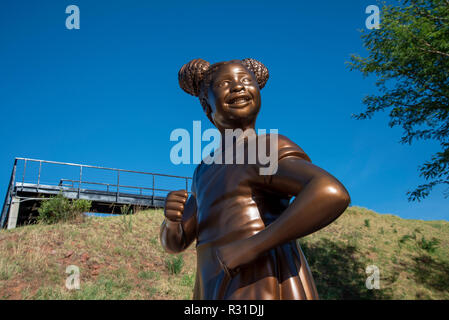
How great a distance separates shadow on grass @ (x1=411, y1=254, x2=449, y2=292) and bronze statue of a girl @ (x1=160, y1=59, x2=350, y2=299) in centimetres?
935

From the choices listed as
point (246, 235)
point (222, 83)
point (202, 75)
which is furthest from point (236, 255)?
point (202, 75)

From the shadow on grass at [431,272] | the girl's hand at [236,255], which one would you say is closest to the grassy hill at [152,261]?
the shadow on grass at [431,272]

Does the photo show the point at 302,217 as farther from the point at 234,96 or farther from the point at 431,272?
the point at 431,272

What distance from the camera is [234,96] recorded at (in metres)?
2.13

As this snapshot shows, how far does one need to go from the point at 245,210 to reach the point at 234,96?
0.67 metres

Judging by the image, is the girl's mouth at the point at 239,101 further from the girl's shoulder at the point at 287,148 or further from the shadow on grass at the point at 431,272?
the shadow on grass at the point at 431,272

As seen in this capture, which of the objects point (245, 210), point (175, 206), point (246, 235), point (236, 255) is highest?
point (175, 206)

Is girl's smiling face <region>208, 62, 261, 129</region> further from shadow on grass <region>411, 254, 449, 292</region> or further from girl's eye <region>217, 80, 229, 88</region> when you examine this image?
shadow on grass <region>411, 254, 449, 292</region>

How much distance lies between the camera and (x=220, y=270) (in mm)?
1745

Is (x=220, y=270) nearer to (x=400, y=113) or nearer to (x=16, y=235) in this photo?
(x=400, y=113)

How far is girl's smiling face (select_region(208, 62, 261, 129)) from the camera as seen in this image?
7.02ft

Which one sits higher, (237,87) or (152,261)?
(152,261)

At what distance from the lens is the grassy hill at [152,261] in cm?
797
